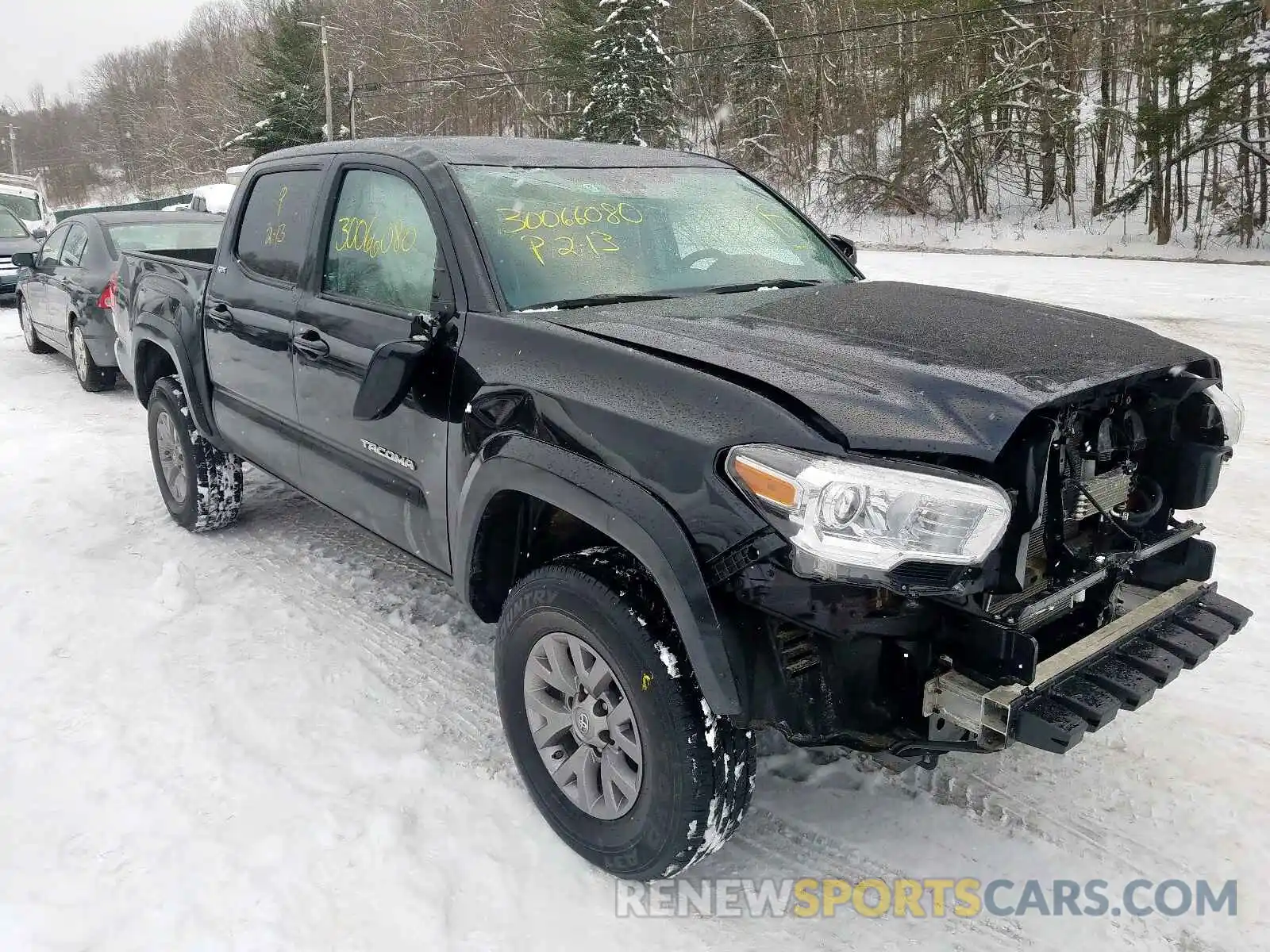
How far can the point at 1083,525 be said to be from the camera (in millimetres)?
2570

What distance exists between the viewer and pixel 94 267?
349 inches

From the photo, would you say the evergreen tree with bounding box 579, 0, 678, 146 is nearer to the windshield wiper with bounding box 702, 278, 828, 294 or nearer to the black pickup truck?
the windshield wiper with bounding box 702, 278, 828, 294

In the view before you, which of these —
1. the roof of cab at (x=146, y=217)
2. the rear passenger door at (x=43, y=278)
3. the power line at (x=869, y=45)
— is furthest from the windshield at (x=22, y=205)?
the power line at (x=869, y=45)

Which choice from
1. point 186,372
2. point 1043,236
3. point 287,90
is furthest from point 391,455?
point 287,90

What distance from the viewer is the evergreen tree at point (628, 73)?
115ft

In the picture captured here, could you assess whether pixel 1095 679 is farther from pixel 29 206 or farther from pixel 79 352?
pixel 29 206

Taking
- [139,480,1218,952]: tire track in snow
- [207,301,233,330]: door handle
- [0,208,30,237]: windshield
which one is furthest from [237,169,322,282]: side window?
[0,208,30,237]: windshield

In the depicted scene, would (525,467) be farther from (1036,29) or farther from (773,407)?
(1036,29)

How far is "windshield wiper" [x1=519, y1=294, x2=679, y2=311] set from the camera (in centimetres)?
300

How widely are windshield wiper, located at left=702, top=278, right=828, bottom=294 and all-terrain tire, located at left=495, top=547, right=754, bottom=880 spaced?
118 cm

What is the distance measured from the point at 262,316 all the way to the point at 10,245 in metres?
13.9

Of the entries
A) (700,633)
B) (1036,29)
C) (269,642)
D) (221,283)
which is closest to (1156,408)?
(700,633)

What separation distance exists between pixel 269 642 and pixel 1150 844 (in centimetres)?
326

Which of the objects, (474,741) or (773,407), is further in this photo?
(474,741)
